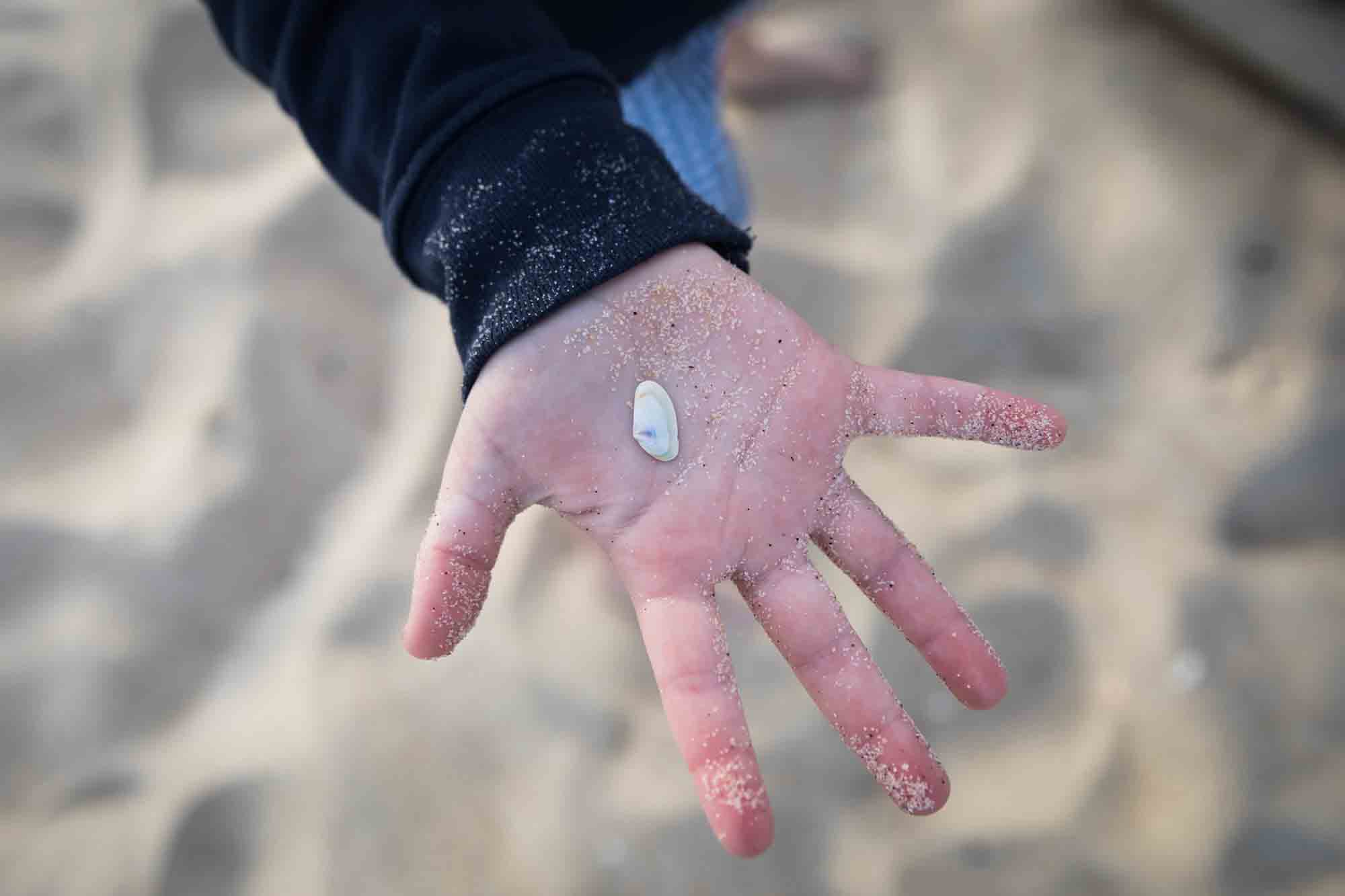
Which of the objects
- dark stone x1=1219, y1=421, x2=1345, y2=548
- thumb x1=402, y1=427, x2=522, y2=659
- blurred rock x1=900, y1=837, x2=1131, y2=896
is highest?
thumb x1=402, y1=427, x2=522, y2=659

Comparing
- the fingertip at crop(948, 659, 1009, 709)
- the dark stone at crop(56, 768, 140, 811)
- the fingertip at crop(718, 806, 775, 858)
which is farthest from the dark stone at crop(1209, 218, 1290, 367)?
the dark stone at crop(56, 768, 140, 811)

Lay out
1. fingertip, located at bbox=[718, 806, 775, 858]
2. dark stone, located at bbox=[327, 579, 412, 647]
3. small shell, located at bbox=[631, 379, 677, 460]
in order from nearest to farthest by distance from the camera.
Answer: fingertip, located at bbox=[718, 806, 775, 858] → small shell, located at bbox=[631, 379, 677, 460] → dark stone, located at bbox=[327, 579, 412, 647]

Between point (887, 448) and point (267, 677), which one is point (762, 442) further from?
point (267, 677)

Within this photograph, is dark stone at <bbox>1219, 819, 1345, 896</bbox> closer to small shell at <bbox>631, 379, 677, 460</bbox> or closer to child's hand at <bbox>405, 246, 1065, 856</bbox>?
child's hand at <bbox>405, 246, 1065, 856</bbox>

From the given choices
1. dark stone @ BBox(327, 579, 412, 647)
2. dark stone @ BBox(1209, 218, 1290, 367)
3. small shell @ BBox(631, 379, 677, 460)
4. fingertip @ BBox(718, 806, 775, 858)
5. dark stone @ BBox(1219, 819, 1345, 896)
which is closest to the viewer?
fingertip @ BBox(718, 806, 775, 858)

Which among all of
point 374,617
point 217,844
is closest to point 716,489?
point 374,617

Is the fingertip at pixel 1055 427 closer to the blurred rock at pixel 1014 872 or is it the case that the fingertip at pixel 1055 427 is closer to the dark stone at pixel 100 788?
the blurred rock at pixel 1014 872
